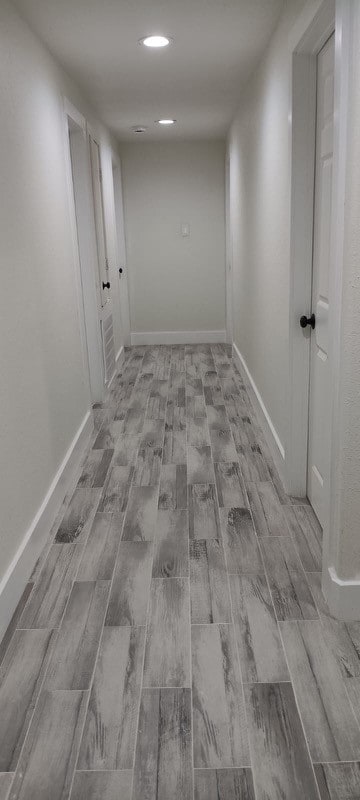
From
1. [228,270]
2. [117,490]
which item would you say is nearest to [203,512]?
[117,490]

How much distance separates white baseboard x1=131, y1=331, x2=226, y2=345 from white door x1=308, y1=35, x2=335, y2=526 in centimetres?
441

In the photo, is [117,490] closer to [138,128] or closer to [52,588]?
[52,588]

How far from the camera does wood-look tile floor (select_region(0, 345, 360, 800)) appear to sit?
152 centimetres

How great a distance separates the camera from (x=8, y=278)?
2.26m

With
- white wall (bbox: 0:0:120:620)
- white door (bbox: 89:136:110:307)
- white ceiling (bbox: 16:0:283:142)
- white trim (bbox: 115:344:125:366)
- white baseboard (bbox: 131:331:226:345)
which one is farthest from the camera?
white baseboard (bbox: 131:331:226:345)

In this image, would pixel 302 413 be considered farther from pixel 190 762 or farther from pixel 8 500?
pixel 190 762

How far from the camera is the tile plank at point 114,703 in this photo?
5.14ft

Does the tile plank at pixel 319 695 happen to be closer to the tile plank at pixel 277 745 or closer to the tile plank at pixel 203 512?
the tile plank at pixel 277 745

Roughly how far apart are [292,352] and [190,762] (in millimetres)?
1735

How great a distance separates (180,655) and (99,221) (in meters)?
3.59

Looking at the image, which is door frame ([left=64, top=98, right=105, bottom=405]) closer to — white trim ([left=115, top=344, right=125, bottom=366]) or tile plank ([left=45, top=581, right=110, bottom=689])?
white trim ([left=115, top=344, right=125, bottom=366])

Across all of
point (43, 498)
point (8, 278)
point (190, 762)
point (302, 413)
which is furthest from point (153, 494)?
point (190, 762)

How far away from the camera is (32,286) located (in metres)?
2.62

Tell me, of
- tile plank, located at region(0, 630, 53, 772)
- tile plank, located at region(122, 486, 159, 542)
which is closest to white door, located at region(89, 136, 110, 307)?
tile plank, located at region(122, 486, 159, 542)
